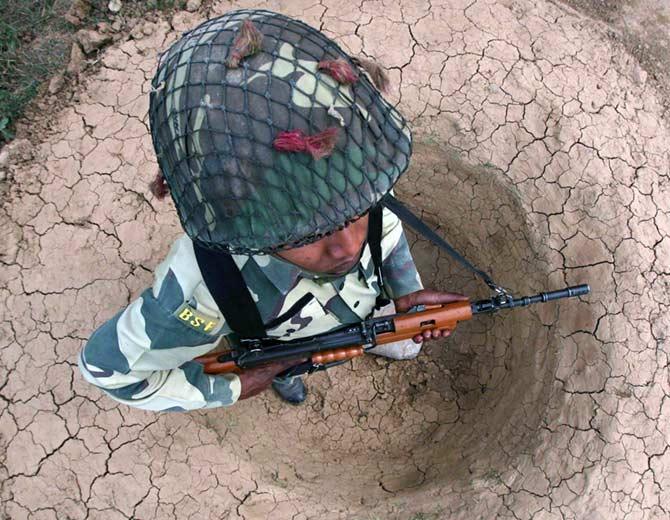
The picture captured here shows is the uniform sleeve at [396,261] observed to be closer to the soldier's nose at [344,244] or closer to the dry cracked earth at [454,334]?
the soldier's nose at [344,244]

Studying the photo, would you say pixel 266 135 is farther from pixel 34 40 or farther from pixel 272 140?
pixel 34 40

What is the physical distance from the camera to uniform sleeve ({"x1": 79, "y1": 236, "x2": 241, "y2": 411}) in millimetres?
1530

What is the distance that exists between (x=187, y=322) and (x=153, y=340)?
101mm

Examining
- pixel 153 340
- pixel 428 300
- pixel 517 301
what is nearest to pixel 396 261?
pixel 428 300

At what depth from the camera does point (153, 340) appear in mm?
1559

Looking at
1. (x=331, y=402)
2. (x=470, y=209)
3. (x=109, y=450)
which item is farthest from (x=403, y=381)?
(x=109, y=450)

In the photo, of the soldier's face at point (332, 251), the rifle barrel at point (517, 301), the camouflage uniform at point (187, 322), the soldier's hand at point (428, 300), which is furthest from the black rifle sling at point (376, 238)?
the rifle barrel at point (517, 301)

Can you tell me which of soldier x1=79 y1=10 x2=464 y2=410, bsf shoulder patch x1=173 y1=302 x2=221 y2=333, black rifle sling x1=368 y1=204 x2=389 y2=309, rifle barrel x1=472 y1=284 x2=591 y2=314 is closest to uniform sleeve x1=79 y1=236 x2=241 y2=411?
bsf shoulder patch x1=173 y1=302 x2=221 y2=333

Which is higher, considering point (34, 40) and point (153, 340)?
point (153, 340)

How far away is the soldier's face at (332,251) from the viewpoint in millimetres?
1315

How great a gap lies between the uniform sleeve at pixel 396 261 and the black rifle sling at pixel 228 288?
0.53 m

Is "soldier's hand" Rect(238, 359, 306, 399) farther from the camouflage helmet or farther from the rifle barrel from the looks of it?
the camouflage helmet

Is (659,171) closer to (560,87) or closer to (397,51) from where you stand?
(560,87)

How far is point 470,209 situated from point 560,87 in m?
0.65
